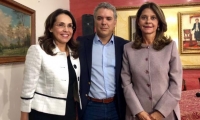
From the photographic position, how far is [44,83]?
158 cm

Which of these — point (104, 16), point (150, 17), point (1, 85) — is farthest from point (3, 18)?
point (150, 17)

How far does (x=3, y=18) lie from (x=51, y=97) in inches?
37.4

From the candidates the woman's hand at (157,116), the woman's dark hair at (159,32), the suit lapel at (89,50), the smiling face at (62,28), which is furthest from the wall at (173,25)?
the woman's hand at (157,116)

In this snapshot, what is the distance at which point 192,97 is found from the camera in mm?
2732

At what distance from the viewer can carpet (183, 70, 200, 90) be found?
3916 millimetres

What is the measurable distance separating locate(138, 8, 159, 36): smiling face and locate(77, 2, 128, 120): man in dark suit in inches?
12.9

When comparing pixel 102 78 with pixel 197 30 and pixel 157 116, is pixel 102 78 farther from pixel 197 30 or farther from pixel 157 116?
pixel 197 30

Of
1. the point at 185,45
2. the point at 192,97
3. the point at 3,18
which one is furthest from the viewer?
the point at 185,45

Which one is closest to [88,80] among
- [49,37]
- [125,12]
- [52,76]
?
[52,76]

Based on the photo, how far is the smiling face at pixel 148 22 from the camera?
5.34ft

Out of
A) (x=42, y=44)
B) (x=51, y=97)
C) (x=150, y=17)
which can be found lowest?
(x=51, y=97)

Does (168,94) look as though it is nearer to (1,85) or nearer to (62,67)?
(62,67)

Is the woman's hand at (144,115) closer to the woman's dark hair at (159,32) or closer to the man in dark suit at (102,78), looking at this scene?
the man in dark suit at (102,78)

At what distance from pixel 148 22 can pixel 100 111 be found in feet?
2.70
